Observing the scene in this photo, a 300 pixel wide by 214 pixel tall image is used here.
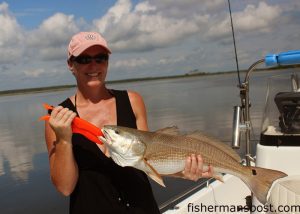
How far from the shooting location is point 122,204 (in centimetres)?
318

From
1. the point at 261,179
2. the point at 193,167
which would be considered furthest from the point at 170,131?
the point at 261,179

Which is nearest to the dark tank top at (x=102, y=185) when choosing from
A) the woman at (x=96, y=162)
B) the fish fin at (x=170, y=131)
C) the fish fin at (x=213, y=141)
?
the woman at (x=96, y=162)

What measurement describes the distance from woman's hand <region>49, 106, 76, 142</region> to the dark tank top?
325mm

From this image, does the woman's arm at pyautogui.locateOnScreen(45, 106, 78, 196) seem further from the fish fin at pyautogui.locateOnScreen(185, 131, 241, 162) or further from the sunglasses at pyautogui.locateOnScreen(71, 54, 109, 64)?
the fish fin at pyautogui.locateOnScreen(185, 131, 241, 162)

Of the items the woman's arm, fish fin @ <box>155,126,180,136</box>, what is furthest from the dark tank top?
fish fin @ <box>155,126,180,136</box>

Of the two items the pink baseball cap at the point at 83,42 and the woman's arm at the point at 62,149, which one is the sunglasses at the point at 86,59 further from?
the woman's arm at the point at 62,149

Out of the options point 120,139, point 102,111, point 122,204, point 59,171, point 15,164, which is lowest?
point 15,164

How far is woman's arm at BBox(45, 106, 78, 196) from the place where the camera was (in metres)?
2.83

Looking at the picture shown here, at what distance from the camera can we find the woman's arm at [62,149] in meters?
2.83

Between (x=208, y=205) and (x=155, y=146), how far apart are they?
2934 millimetres

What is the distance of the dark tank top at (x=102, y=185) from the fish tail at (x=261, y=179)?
0.91 m

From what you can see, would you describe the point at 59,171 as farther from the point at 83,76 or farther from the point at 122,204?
the point at 83,76

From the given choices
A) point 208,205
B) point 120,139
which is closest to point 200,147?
point 120,139

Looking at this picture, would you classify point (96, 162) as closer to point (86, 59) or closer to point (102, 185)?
point (102, 185)
